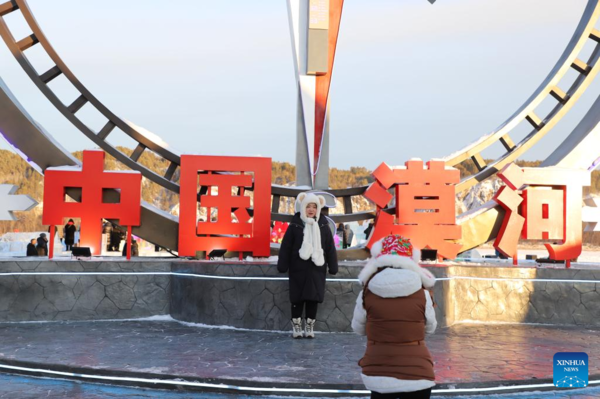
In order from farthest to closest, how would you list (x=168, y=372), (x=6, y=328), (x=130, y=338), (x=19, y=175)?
(x=19, y=175)
(x=6, y=328)
(x=130, y=338)
(x=168, y=372)

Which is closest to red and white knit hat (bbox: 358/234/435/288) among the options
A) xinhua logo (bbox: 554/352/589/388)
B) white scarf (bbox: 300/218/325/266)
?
xinhua logo (bbox: 554/352/589/388)

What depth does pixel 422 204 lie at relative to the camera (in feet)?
32.8

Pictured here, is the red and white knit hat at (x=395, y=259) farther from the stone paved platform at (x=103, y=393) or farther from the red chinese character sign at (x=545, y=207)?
the red chinese character sign at (x=545, y=207)

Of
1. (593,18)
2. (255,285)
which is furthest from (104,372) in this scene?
(593,18)

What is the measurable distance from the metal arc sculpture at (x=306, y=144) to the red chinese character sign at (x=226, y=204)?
45cm

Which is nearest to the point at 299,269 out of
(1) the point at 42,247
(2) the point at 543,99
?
(2) the point at 543,99

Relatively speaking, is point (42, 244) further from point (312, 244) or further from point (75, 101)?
point (312, 244)

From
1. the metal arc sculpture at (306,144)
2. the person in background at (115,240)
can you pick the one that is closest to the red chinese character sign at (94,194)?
the metal arc sculpture at (306,144)

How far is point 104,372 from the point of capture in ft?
18.5

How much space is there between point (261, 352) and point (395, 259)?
11.8 feet

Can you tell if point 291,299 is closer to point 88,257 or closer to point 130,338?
point 130,338

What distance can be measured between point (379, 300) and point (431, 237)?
265 inches

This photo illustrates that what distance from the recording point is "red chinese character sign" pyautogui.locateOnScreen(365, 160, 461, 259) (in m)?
9.89

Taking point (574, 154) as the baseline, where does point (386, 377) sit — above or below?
below
